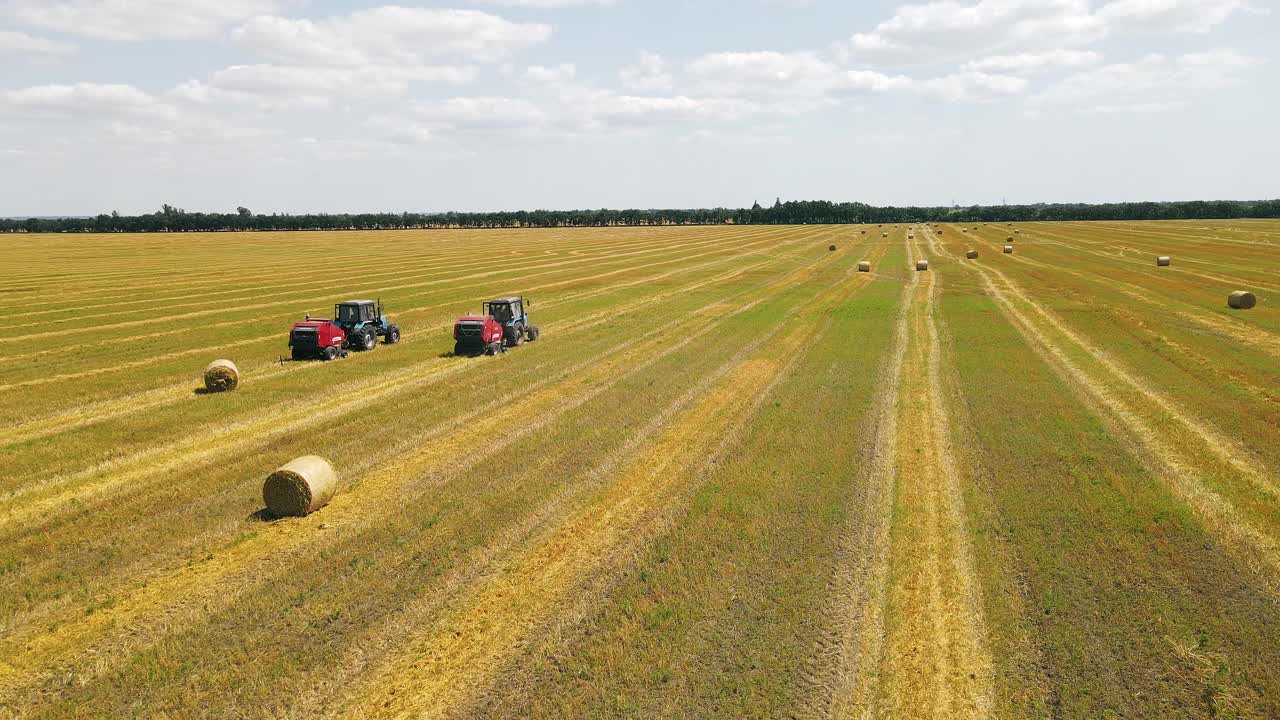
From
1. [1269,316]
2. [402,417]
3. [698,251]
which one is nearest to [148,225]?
[698,251]

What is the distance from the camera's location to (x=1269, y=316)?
28844 mm

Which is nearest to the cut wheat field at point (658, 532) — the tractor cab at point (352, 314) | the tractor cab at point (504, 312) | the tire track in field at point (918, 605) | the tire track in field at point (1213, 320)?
the tire track in field at point (918, 605)

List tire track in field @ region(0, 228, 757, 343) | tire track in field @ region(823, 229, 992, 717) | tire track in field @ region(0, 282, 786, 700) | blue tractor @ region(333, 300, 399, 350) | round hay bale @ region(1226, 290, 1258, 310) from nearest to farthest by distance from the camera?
1. tire track in field @ region(823, 229, 992, 717)
2. tire track in field @ region(0, 282, 786, 700)
3. blue tractor @ region(333, 300, 399, 350)
4. tire track in field @ region(0, 228, 757, 343)
5. round hay bale @ region(1226, 290, 1258, 310)

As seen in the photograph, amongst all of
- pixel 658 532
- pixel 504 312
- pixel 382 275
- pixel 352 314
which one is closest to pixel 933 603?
pixel 658 532

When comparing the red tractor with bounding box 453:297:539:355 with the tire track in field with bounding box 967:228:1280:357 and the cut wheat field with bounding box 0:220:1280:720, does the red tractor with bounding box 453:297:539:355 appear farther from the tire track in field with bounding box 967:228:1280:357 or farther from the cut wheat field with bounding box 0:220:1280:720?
the tire track in field with bounding box 967:228:1280:357

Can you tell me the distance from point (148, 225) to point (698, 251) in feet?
603

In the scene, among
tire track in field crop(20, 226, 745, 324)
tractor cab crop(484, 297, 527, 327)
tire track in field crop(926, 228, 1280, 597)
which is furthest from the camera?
tire track in field crop(20, 226, 745, 324)

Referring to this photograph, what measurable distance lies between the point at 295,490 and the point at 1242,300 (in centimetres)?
3836

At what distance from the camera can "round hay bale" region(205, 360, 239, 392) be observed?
19500 millimetres

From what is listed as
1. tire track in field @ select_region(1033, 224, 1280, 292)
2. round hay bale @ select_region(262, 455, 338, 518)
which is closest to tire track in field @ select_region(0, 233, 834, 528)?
round hay bale @ select_region(262, 455, 338, 518)

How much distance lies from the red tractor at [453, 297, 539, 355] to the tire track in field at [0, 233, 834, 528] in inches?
61.9

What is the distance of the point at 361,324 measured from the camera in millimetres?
25297

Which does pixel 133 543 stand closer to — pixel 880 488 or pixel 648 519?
pixel 648 519

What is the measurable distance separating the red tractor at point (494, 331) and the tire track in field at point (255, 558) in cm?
535
